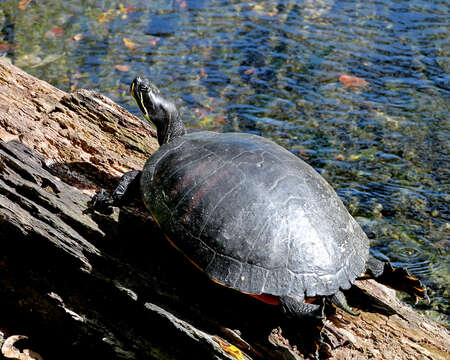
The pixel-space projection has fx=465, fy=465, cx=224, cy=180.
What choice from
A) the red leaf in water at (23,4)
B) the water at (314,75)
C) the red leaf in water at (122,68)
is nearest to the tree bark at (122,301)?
the water at (314,75)

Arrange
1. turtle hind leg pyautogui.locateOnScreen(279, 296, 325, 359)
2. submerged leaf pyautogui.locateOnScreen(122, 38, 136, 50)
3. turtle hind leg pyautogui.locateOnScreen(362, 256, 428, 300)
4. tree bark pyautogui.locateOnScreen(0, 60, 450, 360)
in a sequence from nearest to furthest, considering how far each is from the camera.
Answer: turtle hind leg pyautogui.locateOnScreen(279, 296, 325, 359) < tree bark pyautogui.locateOnScreen(0, 60, 450, 360) < turtle hind leg pyautogui.locateOnScreen(362, 256, 428, 300) < submerged leaf pyautogui.locateOnScreen(122, 38, 136, 50)

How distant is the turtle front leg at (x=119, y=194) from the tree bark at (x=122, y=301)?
3.1 inches

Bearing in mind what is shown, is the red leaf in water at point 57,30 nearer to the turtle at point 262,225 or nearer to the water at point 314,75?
the water at point 314,75

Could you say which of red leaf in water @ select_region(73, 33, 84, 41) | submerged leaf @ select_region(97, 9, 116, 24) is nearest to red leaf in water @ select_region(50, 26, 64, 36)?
red leaf in water @ select_region(73, 33, 84, 41)

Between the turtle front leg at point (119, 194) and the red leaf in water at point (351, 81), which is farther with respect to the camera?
the red leaf in water at point (351, 81)

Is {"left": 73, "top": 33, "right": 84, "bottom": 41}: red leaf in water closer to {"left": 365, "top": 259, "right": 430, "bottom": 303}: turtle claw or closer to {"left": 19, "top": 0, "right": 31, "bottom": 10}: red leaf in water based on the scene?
{"left": 19, "top": 0, "right": 31, "bottom": 10}: red leaf in water

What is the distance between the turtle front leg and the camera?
3.91 metres

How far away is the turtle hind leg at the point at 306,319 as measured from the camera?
317 cm

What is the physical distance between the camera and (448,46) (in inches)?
383

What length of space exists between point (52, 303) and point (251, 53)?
740 centimetres

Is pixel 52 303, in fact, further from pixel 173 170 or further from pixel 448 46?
pixel 448 46

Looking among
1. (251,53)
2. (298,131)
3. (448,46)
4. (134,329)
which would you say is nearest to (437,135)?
(298,131)

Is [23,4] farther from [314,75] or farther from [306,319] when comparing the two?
[306,319]

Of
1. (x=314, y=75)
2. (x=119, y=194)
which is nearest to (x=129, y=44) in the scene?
(x=314, y=75)
